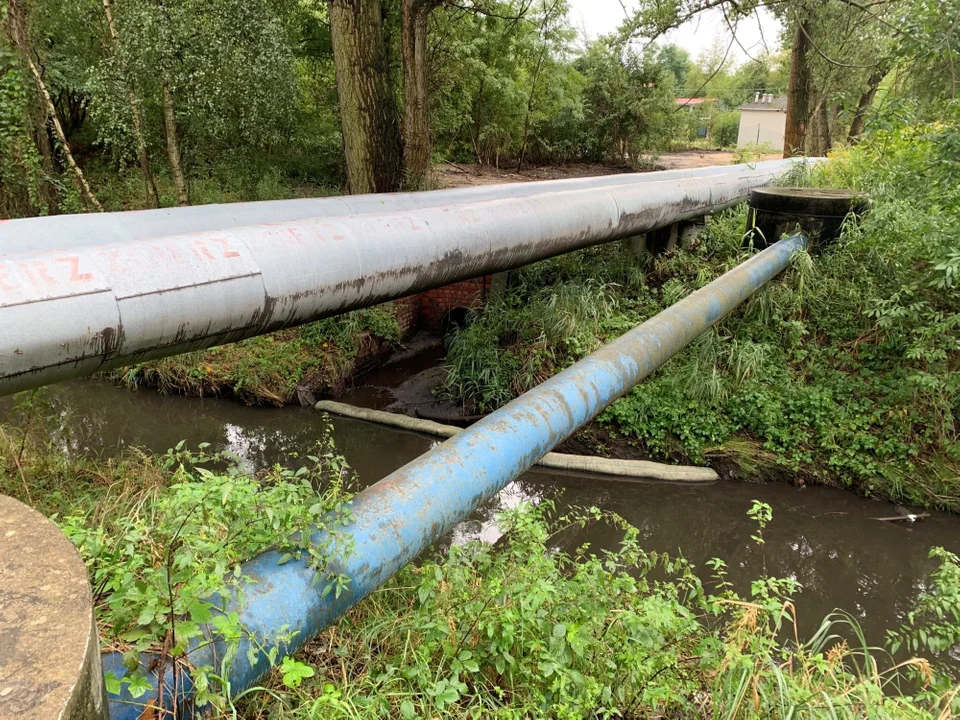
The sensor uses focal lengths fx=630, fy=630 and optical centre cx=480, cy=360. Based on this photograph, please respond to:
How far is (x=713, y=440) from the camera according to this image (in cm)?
544

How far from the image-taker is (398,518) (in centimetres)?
176

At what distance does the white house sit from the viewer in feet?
110

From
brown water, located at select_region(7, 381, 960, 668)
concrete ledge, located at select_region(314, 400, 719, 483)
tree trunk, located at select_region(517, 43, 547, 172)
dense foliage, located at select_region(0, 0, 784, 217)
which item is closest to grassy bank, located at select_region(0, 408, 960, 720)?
brown water, located at select_region(7, 381, 960, 668)

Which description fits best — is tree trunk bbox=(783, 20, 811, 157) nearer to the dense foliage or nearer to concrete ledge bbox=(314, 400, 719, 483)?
the dense foliage

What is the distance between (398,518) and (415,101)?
7270 millimetres

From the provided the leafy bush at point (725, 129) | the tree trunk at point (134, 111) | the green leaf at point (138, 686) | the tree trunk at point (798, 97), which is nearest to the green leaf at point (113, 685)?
the green leaf at point (138, 686)

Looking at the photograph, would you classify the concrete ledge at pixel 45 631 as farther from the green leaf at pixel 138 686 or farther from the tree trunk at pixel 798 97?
the tree trunk at pixel 798 97

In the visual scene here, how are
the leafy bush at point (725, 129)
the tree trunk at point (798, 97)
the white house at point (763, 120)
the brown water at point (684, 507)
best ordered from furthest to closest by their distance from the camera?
the leafy bush at point (725, 129)
the white house at point (763, 120)
the tree trunk at point (798, 97)
the brown water at point (684, 507)

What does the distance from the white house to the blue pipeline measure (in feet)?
116

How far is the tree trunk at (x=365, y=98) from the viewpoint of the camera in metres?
6.74

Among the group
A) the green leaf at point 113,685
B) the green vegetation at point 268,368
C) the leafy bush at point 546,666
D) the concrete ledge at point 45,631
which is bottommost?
the green vegetation at point 268,368

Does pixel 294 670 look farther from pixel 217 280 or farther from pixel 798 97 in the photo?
pixel 798 97

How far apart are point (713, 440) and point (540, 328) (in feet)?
6.42

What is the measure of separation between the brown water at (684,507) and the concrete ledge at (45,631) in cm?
347
